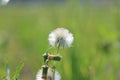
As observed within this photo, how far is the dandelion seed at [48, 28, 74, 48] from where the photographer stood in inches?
66.7

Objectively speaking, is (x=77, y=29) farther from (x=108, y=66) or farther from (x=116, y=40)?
(x=108, y=66)

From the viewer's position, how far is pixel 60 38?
175cm

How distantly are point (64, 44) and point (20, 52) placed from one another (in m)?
2.81

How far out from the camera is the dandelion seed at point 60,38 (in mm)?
1693

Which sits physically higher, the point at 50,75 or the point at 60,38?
the point at 60,38

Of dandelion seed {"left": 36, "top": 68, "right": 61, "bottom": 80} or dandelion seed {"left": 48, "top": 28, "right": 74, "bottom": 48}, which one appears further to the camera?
dandelion seed {"left": 48, "top": 28, "right": 74, "bottom": 48}

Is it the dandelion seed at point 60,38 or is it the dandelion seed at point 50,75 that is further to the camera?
the dandelion seed at point 60,38

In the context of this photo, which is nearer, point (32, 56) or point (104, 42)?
point (104, 42)

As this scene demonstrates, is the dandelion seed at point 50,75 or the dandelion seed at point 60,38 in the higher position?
the dandelion seed at point 60,38

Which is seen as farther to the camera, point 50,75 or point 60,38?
point 60,38

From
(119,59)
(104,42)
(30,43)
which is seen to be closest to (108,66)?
(119,59)

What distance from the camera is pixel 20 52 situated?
14.7ft

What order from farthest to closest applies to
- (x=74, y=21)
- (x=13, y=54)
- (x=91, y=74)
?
(x=13, y=54), (x=74, y=21), (x=91, y=74)

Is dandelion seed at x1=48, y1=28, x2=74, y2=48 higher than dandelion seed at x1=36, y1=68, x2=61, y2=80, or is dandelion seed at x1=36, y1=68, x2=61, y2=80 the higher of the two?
dandelion seed at x1=48, y1=28, x2=74, y2=48
